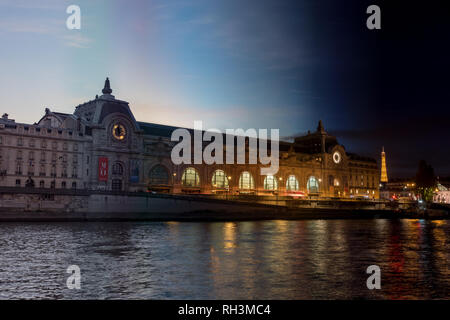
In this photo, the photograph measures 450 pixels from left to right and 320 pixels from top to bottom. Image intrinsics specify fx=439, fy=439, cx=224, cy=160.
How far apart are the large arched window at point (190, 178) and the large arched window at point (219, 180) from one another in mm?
5652

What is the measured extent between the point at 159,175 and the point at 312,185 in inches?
2587

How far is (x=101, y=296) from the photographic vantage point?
16734 millimetres

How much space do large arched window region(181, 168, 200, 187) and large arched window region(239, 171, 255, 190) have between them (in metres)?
17.7

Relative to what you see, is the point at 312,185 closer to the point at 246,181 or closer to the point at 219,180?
the point at 246,181

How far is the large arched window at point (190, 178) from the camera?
361 ft

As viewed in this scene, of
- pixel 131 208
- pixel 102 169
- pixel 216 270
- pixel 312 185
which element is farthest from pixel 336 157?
pixel 216 270

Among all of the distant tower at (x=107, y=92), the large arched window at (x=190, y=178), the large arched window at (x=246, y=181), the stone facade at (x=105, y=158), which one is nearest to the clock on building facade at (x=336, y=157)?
the stone facade at (x=105, y=158)

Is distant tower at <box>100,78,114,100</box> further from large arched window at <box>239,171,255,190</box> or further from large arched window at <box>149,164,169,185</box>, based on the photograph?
large arched window at <box>239,171,255,190</box>

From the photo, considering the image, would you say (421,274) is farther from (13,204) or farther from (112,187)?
(112,187)

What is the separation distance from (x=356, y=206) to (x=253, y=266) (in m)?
99.8

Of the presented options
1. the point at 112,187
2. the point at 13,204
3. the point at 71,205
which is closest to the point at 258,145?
the point at 112,187

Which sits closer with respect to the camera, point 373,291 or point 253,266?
point 373,291

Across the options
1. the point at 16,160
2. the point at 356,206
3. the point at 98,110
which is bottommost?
the point at 356,206

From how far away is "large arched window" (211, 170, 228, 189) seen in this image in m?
118
